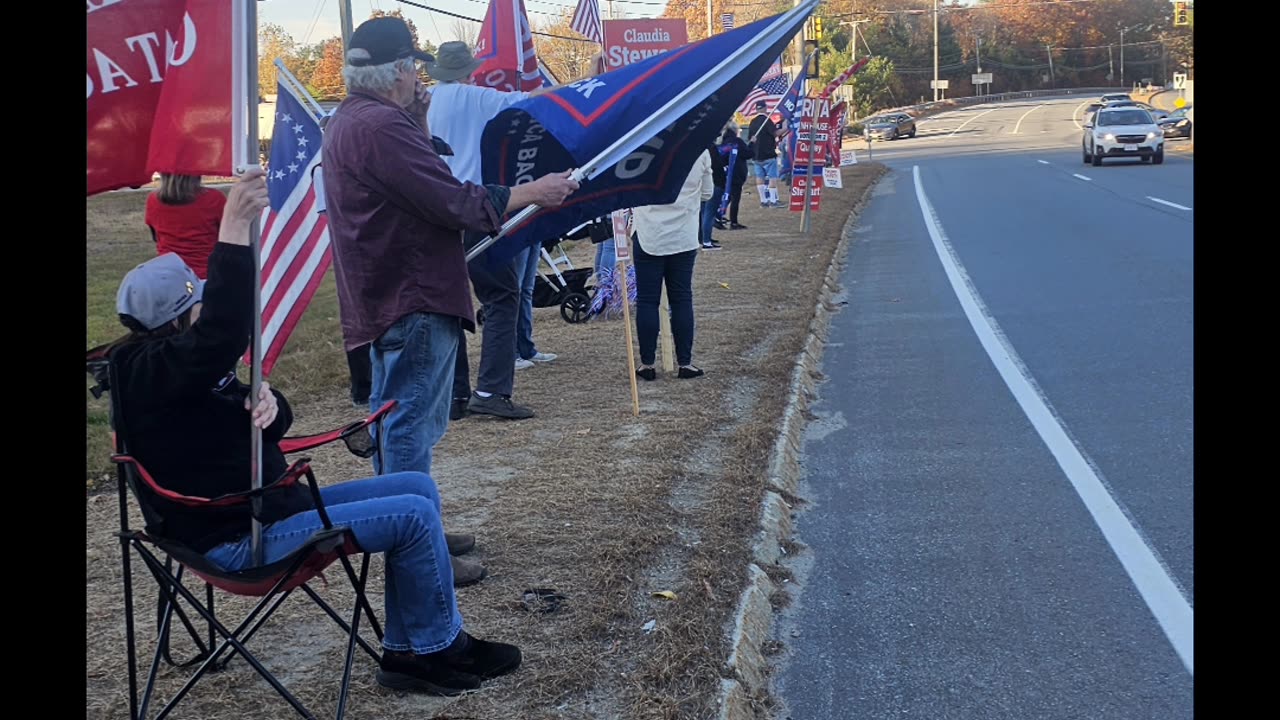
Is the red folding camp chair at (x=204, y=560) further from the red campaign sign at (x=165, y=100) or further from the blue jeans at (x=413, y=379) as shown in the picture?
the blue jeans at (x=413, y=379)

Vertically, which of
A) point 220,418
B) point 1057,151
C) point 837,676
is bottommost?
point 837,676

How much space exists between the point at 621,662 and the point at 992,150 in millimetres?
48889

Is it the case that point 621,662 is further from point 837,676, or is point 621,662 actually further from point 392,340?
point 392,340

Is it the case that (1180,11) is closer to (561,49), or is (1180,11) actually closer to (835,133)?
(561,49)

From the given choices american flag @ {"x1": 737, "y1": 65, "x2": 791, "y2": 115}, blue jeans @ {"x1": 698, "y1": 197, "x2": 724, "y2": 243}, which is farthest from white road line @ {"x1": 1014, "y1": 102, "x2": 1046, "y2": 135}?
blue jeans @ {"x1": 698, "y1": 197, "x2": 724, "y2": 243}

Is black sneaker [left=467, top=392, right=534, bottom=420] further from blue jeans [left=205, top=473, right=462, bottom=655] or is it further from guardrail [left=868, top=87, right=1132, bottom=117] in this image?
guardrail [left=868, top=87, right=1132, bottom=117]

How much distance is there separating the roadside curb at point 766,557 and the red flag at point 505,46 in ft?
9.77

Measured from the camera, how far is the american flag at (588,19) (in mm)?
13938

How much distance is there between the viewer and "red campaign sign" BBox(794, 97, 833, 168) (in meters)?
21.0

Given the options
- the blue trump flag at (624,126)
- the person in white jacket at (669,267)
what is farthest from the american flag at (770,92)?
the blue trump flag at (624,126)

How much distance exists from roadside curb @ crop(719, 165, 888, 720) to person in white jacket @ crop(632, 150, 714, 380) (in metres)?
0.86

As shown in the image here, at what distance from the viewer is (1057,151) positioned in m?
46.2
